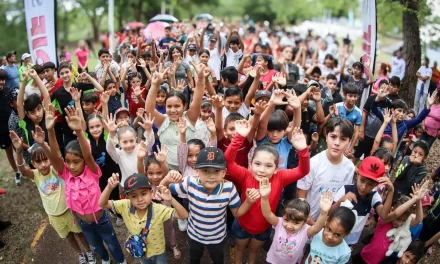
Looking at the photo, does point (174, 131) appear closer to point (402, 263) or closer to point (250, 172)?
point (250, 172)

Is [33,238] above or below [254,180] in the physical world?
below

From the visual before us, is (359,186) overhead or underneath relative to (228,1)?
underneath

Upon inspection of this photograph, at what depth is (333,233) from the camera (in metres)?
2.82

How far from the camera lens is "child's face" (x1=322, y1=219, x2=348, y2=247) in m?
2.78

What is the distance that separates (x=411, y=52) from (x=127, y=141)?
24.0 ft

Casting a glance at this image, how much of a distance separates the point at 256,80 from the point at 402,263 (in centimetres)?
274

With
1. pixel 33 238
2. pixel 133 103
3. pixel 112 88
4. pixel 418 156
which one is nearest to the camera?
pixel 418 156

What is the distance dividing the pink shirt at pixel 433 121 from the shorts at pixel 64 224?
5.70 meters

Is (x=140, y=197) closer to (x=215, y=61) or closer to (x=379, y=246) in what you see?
(x=379, y=246)

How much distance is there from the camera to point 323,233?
9.57 feet

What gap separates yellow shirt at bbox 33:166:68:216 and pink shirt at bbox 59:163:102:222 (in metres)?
0.15

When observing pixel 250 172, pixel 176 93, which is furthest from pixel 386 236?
pixel 176 93

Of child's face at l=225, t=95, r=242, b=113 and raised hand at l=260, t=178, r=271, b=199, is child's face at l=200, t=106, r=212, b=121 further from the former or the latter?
raised hand at l=260, t=178, r=271, b=199

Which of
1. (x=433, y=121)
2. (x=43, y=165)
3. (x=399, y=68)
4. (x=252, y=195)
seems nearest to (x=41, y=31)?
(x=43, y=165)
